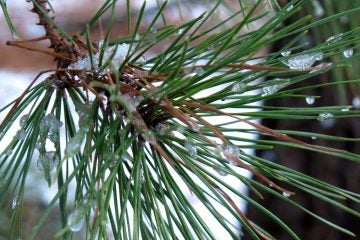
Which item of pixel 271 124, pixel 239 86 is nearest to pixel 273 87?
pixel 239 86

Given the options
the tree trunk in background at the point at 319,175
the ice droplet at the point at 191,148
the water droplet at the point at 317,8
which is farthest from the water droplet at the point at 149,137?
the tree trunk in background at the point at 319,175

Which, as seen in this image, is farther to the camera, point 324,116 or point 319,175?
point 319,175

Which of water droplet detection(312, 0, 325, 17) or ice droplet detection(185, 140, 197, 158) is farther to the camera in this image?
water droplet detection(312, 0, 325, 17)

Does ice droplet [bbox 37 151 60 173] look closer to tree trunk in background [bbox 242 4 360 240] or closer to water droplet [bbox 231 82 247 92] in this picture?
water droplet [bbox 231 82 247 92]

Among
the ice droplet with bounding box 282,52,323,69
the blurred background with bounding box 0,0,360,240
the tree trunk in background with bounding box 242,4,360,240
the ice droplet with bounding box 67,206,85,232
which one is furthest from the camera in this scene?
the tree trunk in background with bounding box 242,4,360,240

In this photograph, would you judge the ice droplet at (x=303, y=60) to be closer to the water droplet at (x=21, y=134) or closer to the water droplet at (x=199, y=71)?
the water droplet at (x=199, y=71)

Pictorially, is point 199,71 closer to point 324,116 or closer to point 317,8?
point 324,116

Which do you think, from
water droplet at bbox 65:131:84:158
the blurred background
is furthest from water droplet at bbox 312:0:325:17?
water droplet at bbox 65:131:84:158

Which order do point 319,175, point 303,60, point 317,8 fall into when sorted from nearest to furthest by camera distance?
1. point 303,60
2. point 317,8
3. point 319,175
